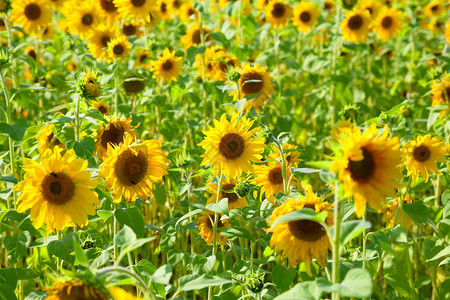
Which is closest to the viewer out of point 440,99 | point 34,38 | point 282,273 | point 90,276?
point 90,276

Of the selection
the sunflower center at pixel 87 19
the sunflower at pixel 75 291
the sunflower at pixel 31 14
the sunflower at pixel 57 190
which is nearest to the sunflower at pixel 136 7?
the sunflower center at pixel 87 19

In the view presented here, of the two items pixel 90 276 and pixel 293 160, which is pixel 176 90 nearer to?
pixel 293 160

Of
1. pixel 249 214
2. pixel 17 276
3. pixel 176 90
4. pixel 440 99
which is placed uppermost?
pixel 176 90

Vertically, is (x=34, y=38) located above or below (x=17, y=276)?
above

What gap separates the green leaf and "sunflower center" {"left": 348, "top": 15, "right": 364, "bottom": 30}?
260cm

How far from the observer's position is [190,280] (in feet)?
→ 3.86

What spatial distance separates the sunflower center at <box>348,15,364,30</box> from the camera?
358cm

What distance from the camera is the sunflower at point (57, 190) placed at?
59.6 inches

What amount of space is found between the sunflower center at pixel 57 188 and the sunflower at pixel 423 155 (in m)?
1.24

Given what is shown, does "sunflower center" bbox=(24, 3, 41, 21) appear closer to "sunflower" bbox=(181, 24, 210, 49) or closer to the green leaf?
"sunflower" bbox=(181, 24, 210, 49)

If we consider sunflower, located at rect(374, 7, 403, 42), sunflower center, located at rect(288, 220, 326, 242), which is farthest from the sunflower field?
sunflower, located at rect(374, 7, 403, 42)

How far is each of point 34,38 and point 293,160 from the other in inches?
103

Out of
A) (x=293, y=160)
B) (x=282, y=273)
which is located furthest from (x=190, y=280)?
(x=293, y=160)

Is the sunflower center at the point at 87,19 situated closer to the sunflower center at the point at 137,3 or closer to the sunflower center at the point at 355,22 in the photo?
the sunflower center at the point at 137,3
